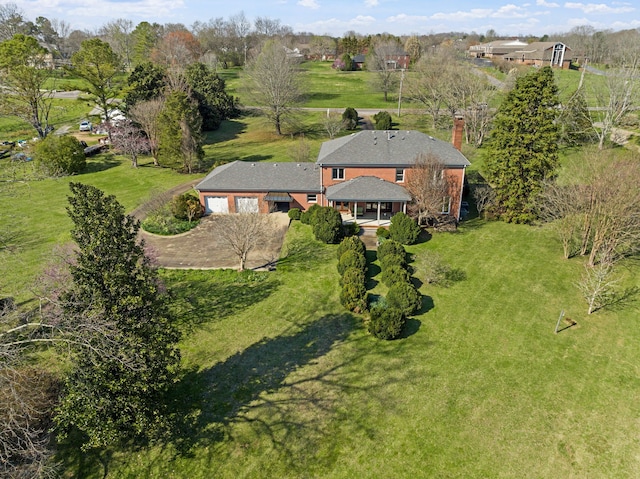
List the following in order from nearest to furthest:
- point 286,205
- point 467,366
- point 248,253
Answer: point 467,366 → point 248,253 → point 286,205

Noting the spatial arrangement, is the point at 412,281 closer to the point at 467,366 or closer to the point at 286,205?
the point at 467,366

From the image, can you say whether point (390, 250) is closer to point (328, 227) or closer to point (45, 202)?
point (328, 227)

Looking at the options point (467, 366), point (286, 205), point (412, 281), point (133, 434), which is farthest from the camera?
point (286, 205)

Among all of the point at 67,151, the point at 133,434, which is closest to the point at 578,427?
the point at 133,434

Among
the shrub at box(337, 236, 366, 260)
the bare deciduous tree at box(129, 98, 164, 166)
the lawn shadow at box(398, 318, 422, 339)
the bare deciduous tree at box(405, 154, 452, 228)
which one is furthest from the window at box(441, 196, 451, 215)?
the bare deciduous tree at box(129, 98, 164, 166)

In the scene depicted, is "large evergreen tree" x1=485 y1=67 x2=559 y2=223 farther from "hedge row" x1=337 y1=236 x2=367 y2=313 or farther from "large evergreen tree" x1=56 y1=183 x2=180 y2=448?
"large evergreen tree" x1=56 y1=183 x2=180 y2=448

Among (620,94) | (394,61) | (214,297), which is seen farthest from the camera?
(394,61)

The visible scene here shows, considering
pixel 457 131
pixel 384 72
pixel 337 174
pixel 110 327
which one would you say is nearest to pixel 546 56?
pixel 384 72
